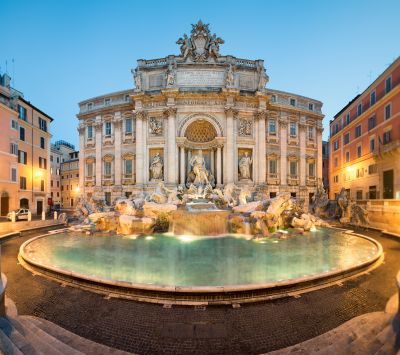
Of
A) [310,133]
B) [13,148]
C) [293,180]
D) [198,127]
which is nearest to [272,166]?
[293,180]

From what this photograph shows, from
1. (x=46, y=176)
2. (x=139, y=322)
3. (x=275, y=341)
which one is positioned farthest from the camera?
(x=46, y=176)

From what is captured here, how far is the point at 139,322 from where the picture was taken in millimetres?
4062

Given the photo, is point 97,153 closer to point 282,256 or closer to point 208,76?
point 208,76

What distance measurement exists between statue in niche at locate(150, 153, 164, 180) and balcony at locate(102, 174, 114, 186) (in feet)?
18.9

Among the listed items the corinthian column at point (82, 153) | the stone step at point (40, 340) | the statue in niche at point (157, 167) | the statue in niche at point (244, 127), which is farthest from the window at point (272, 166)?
the stone step at point (40, 340)

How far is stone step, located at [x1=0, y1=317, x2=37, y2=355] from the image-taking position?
2737 millimetres

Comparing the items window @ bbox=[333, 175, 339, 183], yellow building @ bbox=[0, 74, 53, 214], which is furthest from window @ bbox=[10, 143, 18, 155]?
window @ bbox=[333, 175, 339, 183]

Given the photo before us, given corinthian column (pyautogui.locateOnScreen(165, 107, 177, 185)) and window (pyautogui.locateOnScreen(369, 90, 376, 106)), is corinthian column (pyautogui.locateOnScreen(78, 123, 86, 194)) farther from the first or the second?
window (pyautogui.locateOnScreen(369, 90, 376, 106))

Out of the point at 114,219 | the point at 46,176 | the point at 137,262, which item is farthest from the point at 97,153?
the point at 137,262

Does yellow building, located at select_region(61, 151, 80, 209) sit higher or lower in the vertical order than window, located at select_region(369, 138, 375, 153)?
lower

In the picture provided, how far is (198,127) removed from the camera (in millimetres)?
24312

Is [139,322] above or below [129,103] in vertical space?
below

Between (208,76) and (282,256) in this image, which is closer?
(282,256)

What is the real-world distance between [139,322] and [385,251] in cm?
1033
